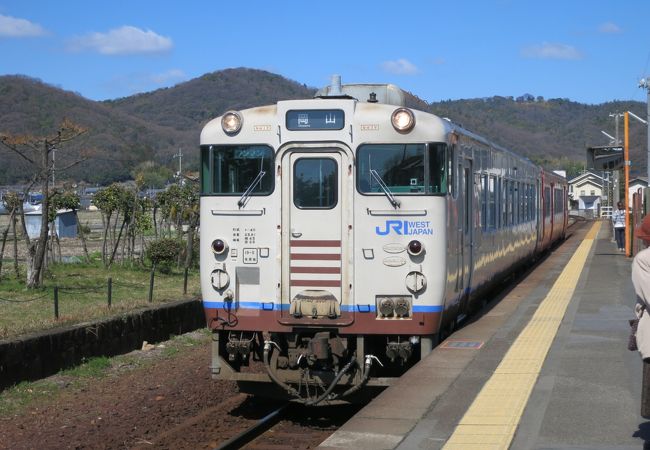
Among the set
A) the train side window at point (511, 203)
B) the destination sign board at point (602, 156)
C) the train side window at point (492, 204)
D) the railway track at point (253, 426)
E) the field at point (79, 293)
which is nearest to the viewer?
the railway track at point (253, 426)

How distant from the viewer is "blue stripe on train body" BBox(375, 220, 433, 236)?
8.90 m

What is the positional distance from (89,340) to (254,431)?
15.2 ft

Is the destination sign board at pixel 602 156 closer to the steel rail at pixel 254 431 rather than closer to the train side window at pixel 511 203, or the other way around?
the train side window at pixel 511 203

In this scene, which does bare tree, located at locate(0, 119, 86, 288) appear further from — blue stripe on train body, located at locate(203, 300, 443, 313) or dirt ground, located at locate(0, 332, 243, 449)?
blue stripe on train body, located at locate(203, 300, 443, 313)

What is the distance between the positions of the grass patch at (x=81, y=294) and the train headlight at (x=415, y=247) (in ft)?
18.2

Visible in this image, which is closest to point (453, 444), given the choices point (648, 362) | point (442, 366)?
point (648, 362)

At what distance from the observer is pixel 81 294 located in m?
17.5

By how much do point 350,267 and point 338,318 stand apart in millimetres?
517

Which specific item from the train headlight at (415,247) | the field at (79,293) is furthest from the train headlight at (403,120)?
the field at (79,293)

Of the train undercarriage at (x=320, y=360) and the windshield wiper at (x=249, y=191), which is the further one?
the windshield wiper at (x=249, y=191)

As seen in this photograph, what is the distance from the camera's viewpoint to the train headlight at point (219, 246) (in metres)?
9.24

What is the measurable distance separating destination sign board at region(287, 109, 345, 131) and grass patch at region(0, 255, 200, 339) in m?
4.95

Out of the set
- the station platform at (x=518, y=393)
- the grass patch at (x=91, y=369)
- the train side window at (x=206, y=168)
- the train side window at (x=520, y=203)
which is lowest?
the grass patch at (x=91, y=369)

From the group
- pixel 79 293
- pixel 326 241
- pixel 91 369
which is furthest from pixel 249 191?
pixel 79 293
